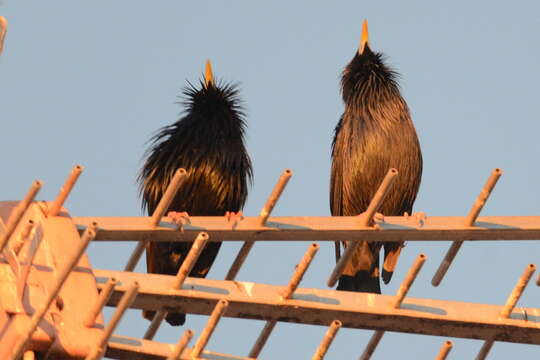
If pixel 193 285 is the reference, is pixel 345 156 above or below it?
above

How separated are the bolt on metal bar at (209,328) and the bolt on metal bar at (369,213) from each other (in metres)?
1.27

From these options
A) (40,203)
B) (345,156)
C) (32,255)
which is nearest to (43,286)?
(32,255)

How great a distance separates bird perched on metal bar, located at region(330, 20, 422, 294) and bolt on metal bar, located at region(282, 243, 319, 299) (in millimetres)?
5274

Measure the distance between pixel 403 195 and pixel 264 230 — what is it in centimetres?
548

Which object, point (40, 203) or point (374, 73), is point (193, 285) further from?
point (374, 73)

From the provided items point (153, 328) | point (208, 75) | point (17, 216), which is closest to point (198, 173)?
point (208, 75)

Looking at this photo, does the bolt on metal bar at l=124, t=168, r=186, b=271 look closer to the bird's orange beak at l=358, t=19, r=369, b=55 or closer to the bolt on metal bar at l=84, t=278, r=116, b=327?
the bolt on metal bar at l=84, t=278, r=116, b=327

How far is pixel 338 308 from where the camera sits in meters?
7.71

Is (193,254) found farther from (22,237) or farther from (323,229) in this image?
(323,229)

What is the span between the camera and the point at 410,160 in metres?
13.4

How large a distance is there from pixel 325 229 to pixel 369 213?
→ 9.5 inches

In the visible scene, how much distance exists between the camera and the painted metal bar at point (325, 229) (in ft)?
25.9

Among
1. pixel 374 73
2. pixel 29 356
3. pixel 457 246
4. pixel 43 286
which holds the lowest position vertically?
pixel 29 356

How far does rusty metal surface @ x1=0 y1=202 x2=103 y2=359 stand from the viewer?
6.73 metres
